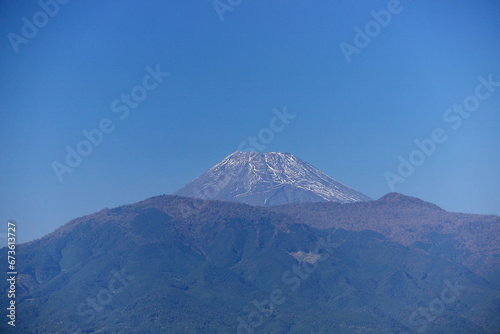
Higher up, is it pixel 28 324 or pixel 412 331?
pixel 28 324

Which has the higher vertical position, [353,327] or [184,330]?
[184,330]

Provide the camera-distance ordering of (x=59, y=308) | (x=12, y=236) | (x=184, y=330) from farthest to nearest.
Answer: (x=59, y=308) → (x=184, y=330) → (x=12, y=236)

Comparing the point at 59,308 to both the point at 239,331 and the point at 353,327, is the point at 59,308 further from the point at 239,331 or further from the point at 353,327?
the point at 353,327

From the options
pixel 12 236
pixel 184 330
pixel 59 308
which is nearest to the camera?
pixel 12 236

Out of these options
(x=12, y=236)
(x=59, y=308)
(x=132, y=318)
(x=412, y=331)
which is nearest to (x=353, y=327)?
(x=412, y=331)

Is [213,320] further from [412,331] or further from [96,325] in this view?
[412,331]

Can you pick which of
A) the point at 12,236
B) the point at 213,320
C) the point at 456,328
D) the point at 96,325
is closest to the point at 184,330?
the point at 213,320

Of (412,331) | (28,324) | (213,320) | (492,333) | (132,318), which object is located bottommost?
(492,333)

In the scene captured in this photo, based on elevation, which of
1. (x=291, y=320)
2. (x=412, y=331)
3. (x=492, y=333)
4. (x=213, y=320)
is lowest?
(x=492, y=333)

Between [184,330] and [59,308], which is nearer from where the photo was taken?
[184,330]
